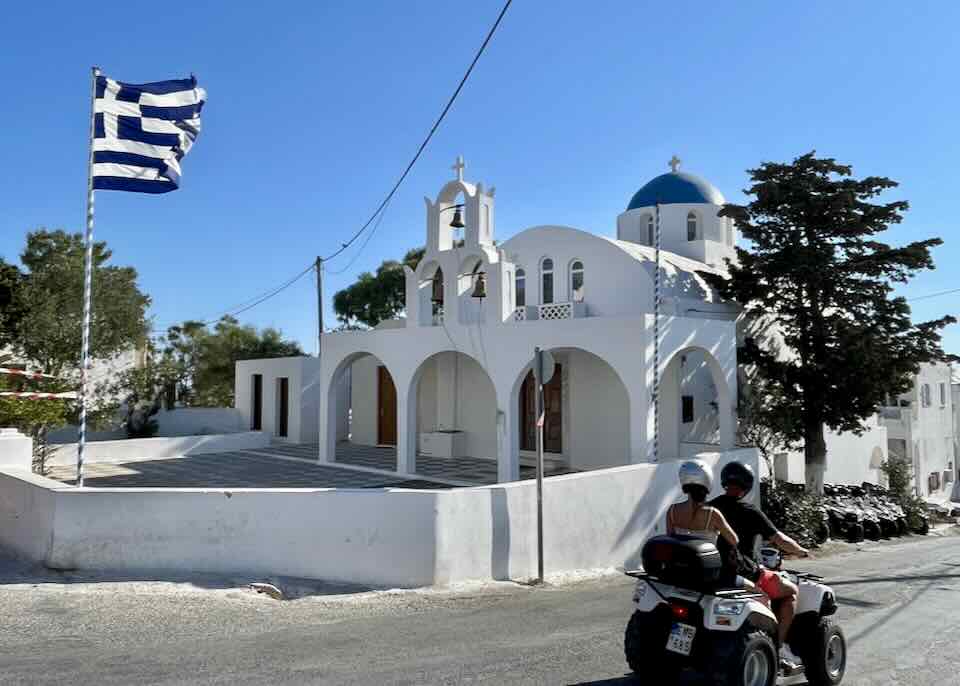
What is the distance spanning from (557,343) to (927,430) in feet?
81.5

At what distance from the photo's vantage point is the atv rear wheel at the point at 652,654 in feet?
15.5

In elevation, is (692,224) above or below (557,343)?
above

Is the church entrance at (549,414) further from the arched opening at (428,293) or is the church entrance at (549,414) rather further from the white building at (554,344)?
the arched opening at (428,293)

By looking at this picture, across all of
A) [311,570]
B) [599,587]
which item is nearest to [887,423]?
[599,587]

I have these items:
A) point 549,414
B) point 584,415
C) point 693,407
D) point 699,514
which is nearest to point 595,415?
point 584,415

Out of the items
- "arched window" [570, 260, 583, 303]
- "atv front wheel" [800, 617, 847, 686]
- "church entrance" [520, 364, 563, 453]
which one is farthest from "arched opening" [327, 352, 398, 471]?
"atv front wheel" [800, 617, 847, 686]

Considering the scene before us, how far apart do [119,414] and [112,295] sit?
455 centimetres

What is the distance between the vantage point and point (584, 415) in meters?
17.1

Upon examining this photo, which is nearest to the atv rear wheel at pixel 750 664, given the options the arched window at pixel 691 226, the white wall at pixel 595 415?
the white wall at pixel 595 415

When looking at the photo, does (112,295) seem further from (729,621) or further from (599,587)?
(729,621)

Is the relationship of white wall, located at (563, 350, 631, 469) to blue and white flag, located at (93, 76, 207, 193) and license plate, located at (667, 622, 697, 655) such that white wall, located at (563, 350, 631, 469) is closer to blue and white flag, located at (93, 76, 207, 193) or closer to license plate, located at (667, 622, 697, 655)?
blue and white flag, located at (93, 76, 207, 193)

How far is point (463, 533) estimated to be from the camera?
332 inches

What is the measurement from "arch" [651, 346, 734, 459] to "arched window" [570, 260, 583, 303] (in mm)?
2996

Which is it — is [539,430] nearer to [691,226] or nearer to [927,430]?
[691,226]
